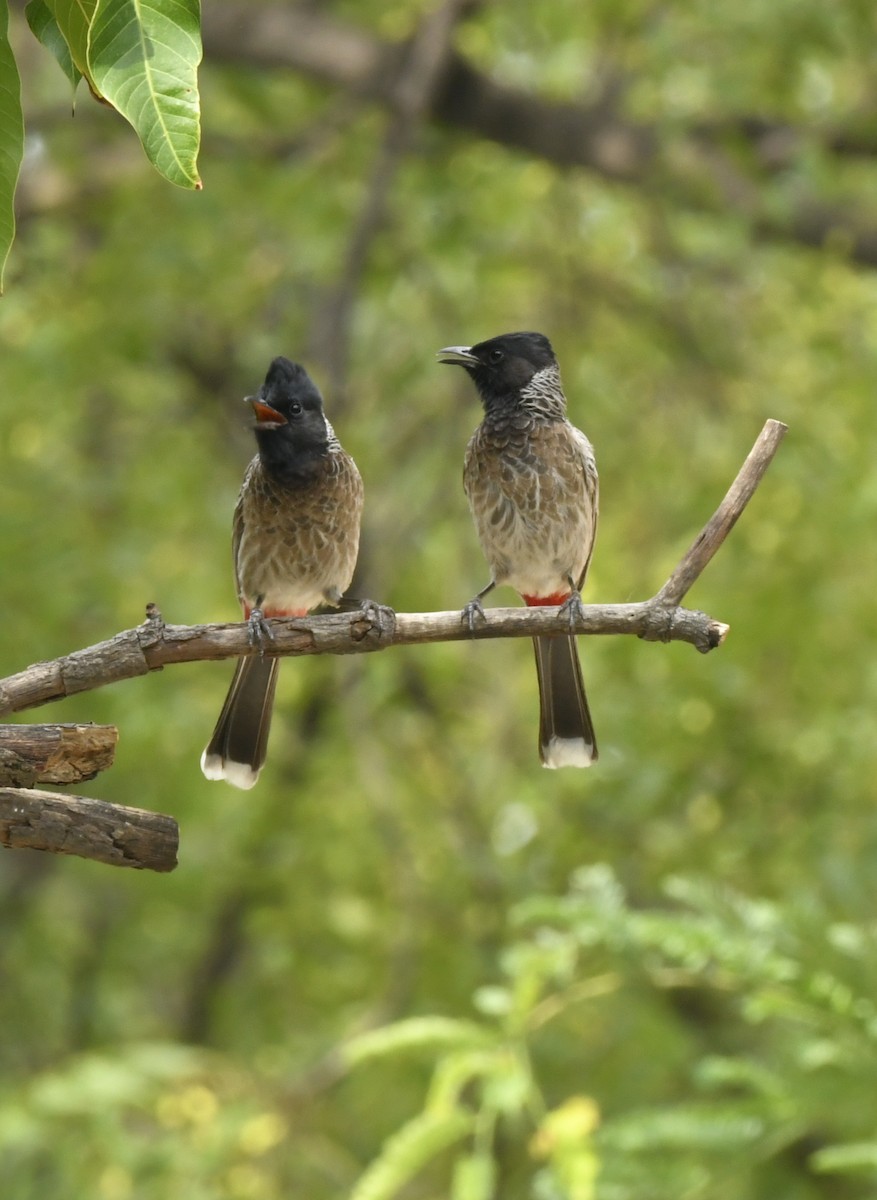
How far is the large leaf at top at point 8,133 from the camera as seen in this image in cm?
171

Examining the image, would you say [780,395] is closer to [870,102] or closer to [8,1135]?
[870,102]

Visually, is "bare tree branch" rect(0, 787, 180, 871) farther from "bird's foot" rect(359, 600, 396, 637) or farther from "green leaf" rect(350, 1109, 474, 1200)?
"green leaf" rect(350, 1109, 474, 1200)

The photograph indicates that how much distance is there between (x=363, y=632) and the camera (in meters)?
2.44

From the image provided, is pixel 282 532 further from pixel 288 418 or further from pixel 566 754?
pixel 566 754

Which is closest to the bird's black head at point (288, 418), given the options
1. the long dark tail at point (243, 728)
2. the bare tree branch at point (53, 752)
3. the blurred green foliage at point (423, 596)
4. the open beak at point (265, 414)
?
the open beak at point (265, 414)

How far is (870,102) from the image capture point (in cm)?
750

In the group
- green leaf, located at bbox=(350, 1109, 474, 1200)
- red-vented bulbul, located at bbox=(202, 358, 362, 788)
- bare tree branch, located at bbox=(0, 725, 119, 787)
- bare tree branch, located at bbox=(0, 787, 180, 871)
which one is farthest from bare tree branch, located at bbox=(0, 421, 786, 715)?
green leaf, located at bbox=(350, 1109, 474, 1200)

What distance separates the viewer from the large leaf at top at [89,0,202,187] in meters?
1.66

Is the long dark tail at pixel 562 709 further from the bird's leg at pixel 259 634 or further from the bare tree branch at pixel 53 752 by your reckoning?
the bare tree branch at pixel 53 752

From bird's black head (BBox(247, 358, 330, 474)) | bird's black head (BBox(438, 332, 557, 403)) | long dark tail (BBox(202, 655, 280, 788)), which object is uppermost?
bird's black head (BBox(438, 332, 557, 403))

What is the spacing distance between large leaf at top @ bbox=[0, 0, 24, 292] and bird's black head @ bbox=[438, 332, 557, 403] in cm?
172

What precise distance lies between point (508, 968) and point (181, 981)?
6.64 meters

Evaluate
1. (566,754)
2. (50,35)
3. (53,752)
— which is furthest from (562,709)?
(50,35)

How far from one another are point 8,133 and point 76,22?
15 centimetres
